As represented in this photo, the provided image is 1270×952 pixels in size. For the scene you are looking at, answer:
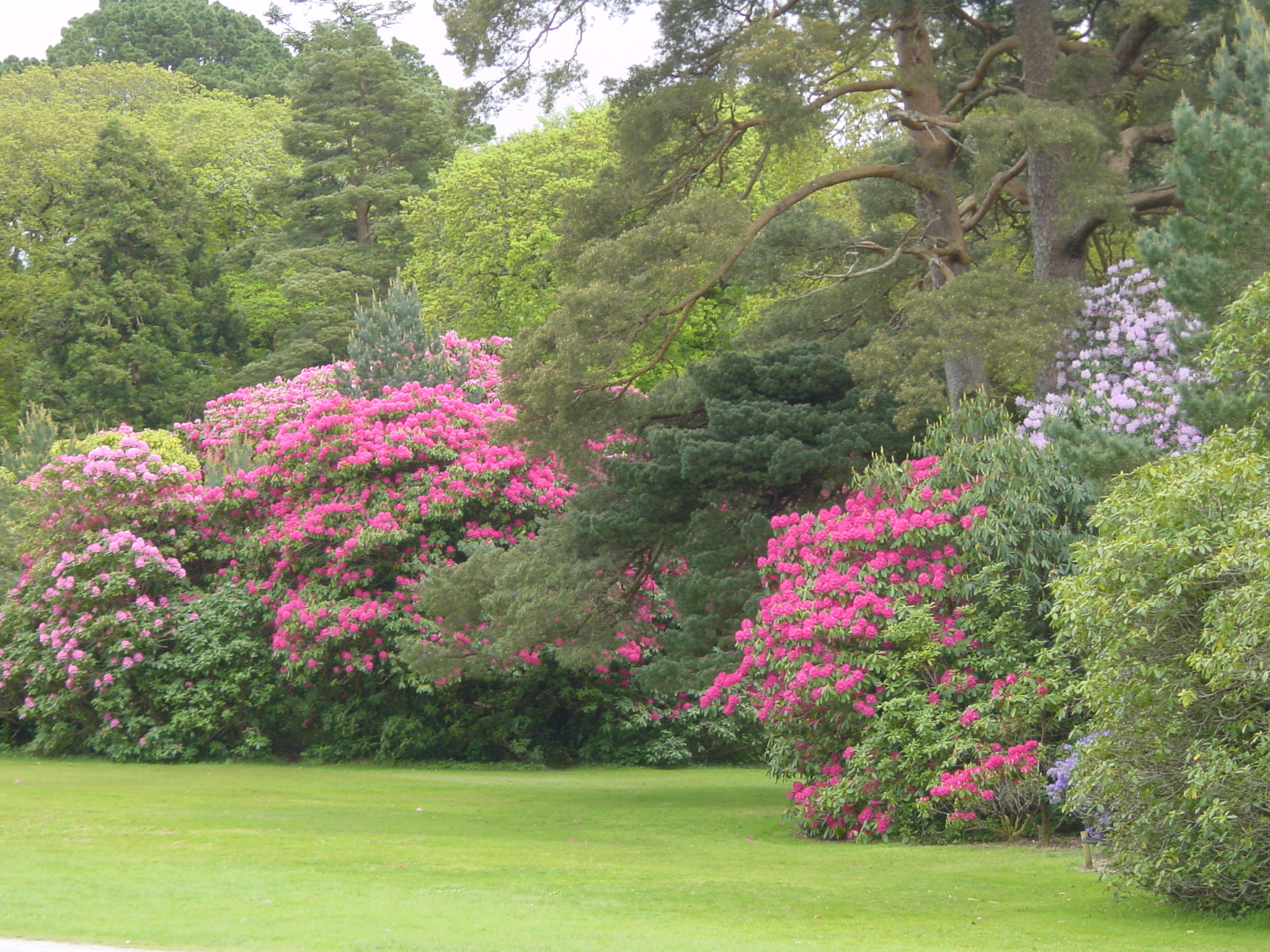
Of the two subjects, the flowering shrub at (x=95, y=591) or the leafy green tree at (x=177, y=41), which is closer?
the flowering shrub at (x=95, y=591)

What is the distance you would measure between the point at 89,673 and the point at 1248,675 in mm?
18189

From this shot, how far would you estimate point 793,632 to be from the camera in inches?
531

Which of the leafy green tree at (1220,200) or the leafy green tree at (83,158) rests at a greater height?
the leafy green tree at (83,158)

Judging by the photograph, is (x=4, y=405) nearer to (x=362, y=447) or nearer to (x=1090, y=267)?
(x=362, y=447)

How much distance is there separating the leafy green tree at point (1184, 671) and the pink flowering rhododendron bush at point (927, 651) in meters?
3.21

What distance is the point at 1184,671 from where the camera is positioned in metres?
8.74

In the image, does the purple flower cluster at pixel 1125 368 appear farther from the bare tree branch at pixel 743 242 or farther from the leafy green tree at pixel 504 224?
the leafy green tree at pixel 504 224

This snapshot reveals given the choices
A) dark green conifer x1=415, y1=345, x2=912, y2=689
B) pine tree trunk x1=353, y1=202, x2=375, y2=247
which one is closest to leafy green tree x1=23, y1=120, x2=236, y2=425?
pine tree trunk x1=353, y1=202, x2=375, y2=247

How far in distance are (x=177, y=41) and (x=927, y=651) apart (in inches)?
2334

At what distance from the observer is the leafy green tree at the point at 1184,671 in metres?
8.26

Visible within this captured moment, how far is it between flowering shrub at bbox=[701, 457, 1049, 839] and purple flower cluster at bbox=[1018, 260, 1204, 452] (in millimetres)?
1667

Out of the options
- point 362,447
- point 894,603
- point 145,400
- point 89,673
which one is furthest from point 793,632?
point 145,400

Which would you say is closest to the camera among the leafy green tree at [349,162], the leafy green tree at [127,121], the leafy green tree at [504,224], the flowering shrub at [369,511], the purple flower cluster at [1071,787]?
the purple flower cluster at [1071,787]

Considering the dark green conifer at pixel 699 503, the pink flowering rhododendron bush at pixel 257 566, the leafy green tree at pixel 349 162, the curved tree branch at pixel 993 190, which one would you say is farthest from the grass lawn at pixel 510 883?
the leafy green tree at pixel 349 162
